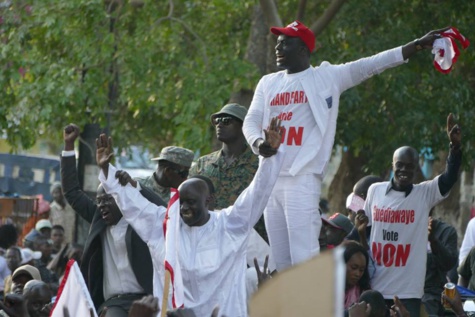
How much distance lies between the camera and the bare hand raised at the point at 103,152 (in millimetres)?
8375

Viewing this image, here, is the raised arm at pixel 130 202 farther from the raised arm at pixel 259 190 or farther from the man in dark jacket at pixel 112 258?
the man in dark jacket at pixel 112 258

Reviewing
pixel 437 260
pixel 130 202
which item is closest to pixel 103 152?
pixel 130 202

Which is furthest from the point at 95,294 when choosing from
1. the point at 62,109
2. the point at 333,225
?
the point at 62,109

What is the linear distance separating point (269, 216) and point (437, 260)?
211cm

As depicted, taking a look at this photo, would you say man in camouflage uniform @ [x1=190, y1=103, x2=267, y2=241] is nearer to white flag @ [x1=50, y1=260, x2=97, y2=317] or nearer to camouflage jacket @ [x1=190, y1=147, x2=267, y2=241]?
camouflage jacket @ [x1=190, y1=147, x2=267, y2=241]

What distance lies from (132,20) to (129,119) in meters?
5.40

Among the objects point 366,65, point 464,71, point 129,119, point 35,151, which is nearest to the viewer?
point 366,65

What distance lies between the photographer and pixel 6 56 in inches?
694

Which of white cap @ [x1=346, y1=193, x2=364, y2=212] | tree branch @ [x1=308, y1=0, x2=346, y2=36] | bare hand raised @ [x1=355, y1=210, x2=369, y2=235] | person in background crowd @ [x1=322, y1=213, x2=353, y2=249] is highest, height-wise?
tree branch @ [x1=308, y1=0, x2=346, y2=36]

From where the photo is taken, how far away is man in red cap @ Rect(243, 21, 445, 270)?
889 centimetres

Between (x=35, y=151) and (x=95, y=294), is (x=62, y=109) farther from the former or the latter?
(x=35, y=151)

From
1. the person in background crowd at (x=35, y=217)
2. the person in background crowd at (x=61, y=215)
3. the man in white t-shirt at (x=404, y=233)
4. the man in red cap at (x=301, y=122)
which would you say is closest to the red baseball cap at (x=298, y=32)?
the man in red cap at (x=301, y=122)

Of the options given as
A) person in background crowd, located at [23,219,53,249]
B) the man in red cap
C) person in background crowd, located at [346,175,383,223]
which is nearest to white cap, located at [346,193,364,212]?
person in background crowd, located at [346,175,383,223]

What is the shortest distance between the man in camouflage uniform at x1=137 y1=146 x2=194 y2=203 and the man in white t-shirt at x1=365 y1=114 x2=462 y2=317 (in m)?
1.48
